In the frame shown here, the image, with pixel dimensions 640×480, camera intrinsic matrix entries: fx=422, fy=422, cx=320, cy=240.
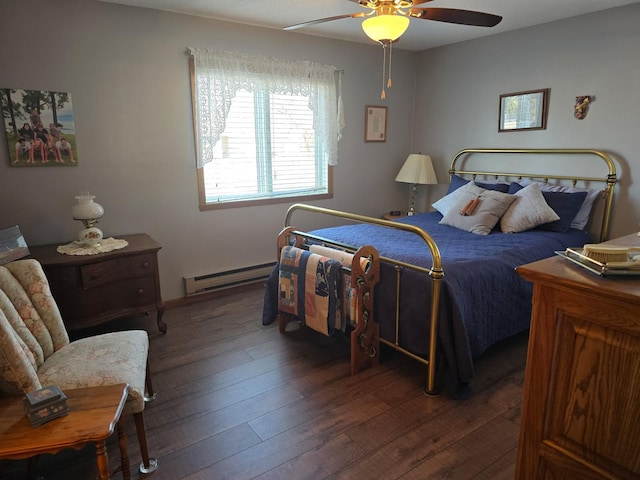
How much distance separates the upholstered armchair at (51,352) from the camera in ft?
4.90

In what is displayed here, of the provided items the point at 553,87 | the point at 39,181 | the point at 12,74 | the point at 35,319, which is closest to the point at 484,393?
the point at 35,319

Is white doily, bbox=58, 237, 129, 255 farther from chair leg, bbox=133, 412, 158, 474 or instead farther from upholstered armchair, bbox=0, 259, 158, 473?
chair leg, bbox=133, 412, 158, 474

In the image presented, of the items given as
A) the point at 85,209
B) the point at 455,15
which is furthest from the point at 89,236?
the point at 455,15

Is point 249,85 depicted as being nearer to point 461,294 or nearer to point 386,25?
point 386,25

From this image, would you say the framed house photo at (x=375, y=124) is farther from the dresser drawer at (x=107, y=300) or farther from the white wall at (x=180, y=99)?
the dresser drawer at (x=107, y=300)

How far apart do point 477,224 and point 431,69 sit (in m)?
2.15

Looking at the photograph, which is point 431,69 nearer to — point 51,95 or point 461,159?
point 461,159

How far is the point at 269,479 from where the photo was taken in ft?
5.70

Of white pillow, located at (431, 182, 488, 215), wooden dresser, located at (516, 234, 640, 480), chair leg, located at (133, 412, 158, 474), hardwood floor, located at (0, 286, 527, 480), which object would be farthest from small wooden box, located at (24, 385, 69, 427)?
white pillow, located at (431, 182, 488, 215)

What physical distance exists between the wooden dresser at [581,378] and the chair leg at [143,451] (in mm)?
1408

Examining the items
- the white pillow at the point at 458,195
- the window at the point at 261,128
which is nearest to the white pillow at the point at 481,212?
the white pillow at the point at 458,195

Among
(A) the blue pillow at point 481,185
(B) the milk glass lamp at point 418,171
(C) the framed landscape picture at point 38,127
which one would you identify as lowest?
(A) the blue pillow at point 481,185

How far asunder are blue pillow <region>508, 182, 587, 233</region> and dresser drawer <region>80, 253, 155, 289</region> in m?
2.97

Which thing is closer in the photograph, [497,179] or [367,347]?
[367,347]
